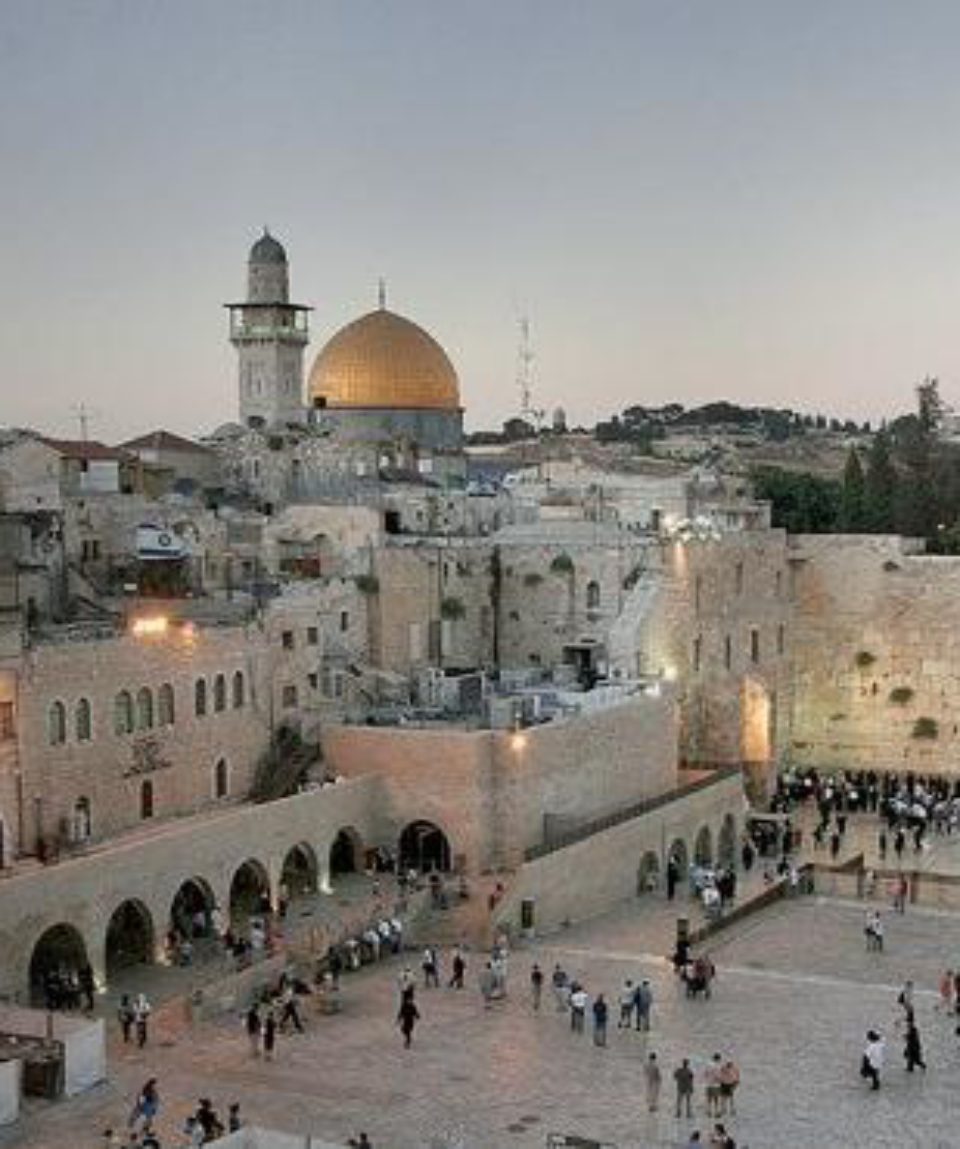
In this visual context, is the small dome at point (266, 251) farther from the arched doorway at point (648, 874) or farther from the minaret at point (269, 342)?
→ the arched doorway at point (648, 874)

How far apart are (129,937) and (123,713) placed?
3.60 metres

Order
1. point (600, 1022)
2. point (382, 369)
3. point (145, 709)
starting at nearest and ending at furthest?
point (600, 1022), point (145, 709), point (382, 369)

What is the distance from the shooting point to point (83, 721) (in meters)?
27.1

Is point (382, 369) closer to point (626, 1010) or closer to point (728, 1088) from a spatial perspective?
point (626, 1010)

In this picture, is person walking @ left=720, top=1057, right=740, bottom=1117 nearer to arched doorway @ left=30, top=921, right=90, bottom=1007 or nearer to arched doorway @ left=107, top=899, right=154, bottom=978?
arched doorway @ left=30, top=921, right=90, bottom=1007

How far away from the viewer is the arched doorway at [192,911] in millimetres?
26531

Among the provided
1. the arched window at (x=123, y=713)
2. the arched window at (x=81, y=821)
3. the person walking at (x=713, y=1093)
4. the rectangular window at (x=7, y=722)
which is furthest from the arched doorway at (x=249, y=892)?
the person walking at (x=713, y=1093)

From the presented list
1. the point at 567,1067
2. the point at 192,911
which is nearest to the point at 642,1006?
the point at 567,1067

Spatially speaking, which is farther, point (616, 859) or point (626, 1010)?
point (616, 859)

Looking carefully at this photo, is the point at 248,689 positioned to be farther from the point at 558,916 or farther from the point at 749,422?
the point at 749,422

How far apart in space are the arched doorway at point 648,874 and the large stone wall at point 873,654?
1317 cm

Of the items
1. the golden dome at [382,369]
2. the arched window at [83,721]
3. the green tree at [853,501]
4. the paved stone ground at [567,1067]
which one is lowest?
the paved stone ground at [567,1067]

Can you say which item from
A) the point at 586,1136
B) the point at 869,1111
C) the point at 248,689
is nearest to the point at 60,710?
the point at 248,689

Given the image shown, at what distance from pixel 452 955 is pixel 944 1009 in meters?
6.92
